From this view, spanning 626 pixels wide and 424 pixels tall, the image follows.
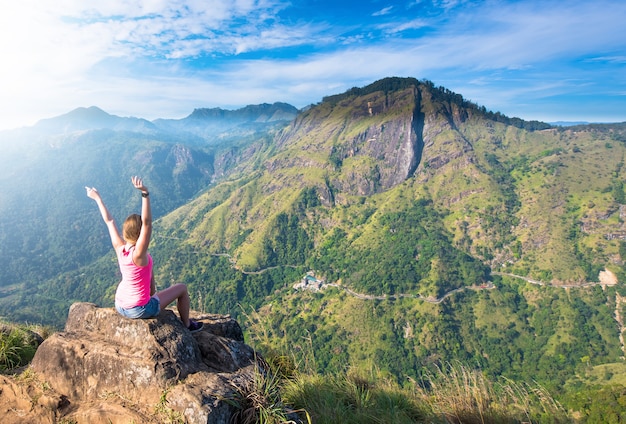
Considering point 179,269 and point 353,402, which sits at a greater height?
point 353,402

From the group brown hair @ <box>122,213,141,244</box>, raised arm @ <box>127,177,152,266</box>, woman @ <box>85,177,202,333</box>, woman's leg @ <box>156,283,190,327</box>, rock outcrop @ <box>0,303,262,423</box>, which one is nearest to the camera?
rock outcrop @ <box>0,303,262,423</box>

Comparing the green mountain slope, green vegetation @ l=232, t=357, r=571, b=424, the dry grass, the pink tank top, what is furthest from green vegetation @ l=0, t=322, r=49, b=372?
the green mountain slope

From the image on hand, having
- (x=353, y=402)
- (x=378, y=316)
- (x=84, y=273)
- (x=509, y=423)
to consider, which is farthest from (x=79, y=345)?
(x=84, y=273)

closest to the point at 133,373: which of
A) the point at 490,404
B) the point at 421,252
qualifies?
the point at 490,404

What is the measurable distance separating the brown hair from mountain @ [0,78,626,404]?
36.2 metres

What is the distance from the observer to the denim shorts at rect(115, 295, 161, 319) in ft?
16.3

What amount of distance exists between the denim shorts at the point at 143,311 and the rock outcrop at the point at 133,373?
11 cm

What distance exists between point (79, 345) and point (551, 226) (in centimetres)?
13847

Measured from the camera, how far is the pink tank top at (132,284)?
4871 millimetres

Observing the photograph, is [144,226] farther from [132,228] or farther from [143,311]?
[143,311]

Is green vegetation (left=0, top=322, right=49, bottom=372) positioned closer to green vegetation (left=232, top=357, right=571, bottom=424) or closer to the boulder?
the boulder

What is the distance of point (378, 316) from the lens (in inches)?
3620

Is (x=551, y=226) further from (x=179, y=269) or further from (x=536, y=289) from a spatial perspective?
(x=179, y=269)

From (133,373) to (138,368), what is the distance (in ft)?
0.38
